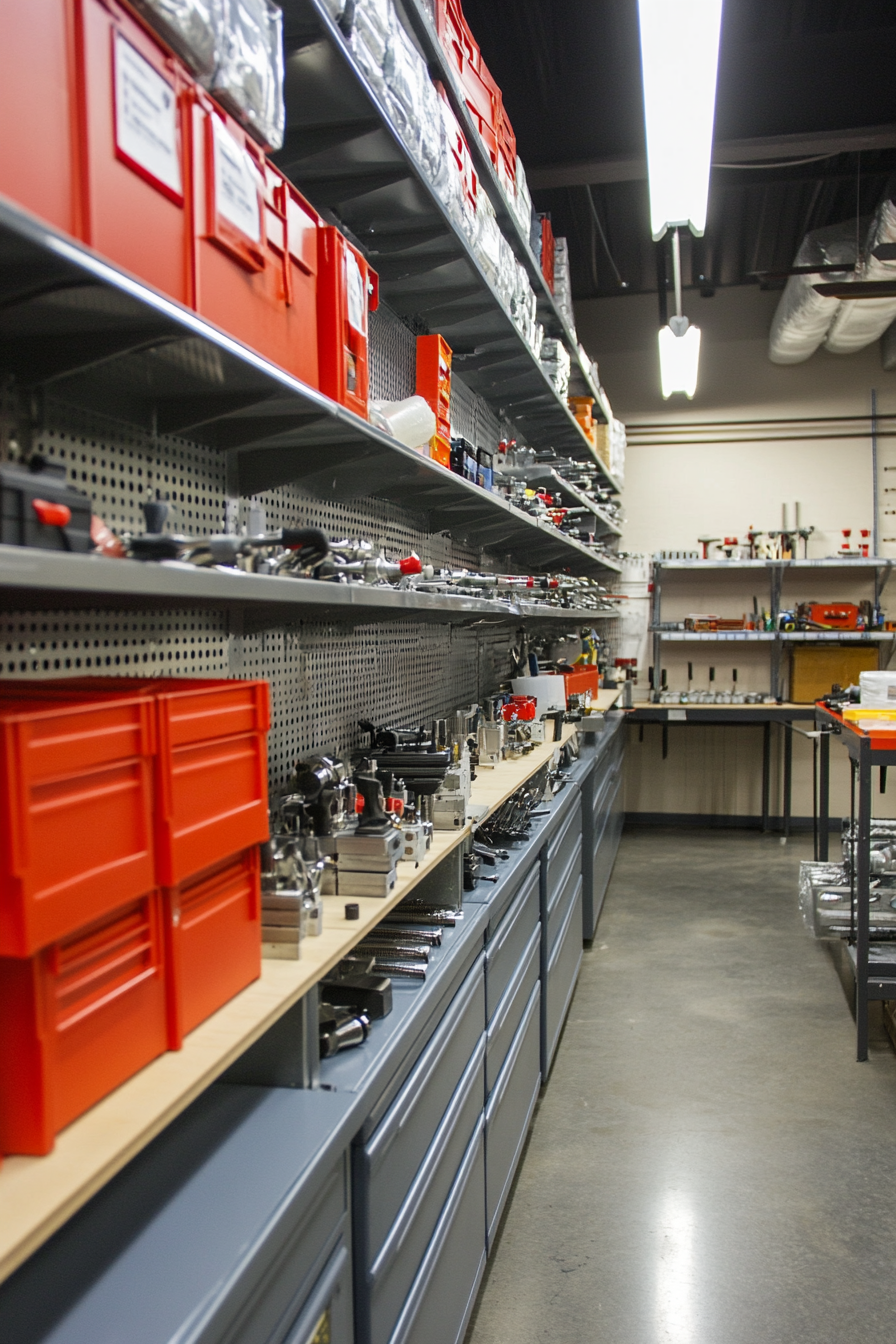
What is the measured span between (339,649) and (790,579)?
542 cm

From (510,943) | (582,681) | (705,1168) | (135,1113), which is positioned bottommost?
(705,1168)

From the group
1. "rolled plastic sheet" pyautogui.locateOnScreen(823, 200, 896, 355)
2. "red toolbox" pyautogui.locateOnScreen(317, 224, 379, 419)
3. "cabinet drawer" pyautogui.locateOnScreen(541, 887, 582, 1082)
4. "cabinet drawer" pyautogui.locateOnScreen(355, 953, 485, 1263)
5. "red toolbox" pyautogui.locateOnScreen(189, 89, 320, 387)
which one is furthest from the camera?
"rolled plastic sheet" pyautogui.locateOnScreen(823, 200, 896, 355)

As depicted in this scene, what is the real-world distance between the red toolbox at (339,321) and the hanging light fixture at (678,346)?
11.1 feet

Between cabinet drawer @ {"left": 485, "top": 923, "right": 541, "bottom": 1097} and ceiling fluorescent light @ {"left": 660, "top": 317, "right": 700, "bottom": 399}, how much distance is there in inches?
132

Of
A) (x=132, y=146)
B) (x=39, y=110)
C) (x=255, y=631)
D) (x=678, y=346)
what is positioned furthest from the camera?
(x=678, y=346)

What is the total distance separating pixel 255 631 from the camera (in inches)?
75.2

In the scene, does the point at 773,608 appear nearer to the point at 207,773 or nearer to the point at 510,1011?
the point at 510,1011

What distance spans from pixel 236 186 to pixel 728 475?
6.55 meters

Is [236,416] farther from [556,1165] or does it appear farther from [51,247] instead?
[556,1165]

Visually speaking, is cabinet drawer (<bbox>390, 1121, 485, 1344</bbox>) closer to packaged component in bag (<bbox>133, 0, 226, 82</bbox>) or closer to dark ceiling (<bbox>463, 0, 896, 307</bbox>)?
packaged component in bag (<bbox>133, 0, 226, 82</bbox>)

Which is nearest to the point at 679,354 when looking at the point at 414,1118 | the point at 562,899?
the point at 562,899

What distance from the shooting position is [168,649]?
1573mm

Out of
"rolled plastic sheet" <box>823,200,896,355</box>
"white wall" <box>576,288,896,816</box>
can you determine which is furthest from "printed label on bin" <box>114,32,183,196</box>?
"white wall" <box>576,288,896,816</box>

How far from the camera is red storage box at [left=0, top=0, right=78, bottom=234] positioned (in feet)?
2.46
